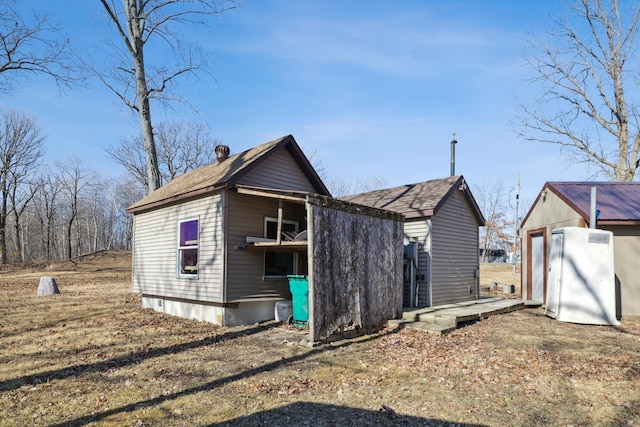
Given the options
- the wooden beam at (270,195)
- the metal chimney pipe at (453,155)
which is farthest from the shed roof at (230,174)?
the metal chimney pipe at (453,155)

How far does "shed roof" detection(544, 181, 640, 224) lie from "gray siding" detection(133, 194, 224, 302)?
1050cm

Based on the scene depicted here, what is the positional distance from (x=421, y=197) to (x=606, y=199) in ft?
18.9

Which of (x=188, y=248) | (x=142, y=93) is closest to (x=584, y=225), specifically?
(x=188, y=248)

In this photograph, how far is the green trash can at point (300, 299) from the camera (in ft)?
30.3

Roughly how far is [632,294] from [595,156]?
12.8 metres

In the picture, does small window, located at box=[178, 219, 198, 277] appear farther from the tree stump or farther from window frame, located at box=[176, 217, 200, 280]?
the tree stump

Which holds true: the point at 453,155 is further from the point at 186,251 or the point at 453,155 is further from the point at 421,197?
the point at 186,251

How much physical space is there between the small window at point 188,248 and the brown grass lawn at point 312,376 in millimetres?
1449

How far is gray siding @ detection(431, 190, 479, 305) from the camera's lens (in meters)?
12.5

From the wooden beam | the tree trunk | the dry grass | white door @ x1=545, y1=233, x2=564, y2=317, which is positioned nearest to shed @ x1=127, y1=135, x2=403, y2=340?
the wooden beam

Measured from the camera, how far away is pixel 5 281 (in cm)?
2120

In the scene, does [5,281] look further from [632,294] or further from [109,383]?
[632,294]

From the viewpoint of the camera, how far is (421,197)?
1312 cm

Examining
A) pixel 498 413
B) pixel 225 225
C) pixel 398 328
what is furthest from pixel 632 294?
pixel 225 225
